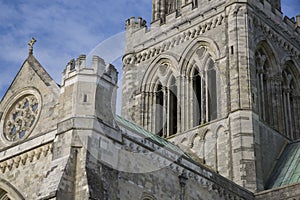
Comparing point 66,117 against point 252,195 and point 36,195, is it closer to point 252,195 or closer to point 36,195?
point 36,195

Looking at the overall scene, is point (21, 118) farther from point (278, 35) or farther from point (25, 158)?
point (278, 35)

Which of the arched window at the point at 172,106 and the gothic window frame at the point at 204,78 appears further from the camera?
the arched window at the point at 172,106

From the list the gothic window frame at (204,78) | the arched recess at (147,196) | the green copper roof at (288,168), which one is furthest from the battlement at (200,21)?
the arched recess at (147,196)

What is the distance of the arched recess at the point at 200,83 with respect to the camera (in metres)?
34.7

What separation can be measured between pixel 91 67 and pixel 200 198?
22.7 ft

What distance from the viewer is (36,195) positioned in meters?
22.0

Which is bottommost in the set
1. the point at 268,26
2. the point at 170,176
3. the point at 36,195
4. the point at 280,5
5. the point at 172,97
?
the point at 36,195

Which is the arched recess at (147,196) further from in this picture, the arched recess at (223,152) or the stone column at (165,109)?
the stone column at (165,109)

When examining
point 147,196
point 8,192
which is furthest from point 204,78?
point 8,192

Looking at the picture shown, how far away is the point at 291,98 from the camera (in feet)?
124

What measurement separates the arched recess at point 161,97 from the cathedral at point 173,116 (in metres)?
0.06

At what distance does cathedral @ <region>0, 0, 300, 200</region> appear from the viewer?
22125 mm

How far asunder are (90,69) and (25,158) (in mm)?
3743

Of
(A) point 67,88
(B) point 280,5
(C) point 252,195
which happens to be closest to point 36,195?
(A) point 67,88
